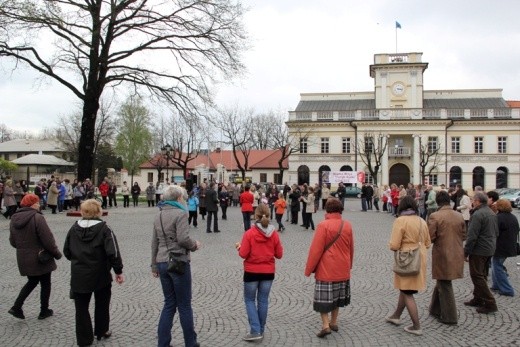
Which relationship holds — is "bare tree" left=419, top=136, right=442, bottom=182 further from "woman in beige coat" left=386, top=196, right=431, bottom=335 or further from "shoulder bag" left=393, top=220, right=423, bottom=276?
"shoulder bag" left=393, top=220, right=423, bottom=276

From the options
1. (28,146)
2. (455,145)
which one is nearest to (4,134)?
(28,146)

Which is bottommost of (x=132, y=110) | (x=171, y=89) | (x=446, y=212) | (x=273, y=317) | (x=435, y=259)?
(x=273, y=317)

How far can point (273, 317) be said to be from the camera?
6.87 m

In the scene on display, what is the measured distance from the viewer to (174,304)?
545cm

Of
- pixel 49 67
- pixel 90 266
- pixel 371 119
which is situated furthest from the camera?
pixel 371 119

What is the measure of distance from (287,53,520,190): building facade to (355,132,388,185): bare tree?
116 millimetres

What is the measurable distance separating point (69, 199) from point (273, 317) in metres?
20.4

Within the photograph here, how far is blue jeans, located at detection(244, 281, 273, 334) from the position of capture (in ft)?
19.2

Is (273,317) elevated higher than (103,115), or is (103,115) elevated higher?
(103,115)

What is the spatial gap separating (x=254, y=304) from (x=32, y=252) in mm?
3144

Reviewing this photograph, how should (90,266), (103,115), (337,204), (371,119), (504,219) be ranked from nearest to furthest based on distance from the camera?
(90,266)
(337,204)
(504,219)
(103,115)
(371,119)

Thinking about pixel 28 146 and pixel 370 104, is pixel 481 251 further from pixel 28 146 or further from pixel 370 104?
pixel 28 146

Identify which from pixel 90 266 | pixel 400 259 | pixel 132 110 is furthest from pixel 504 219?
pixel 132 110

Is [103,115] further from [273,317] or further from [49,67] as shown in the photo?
[273,317]
